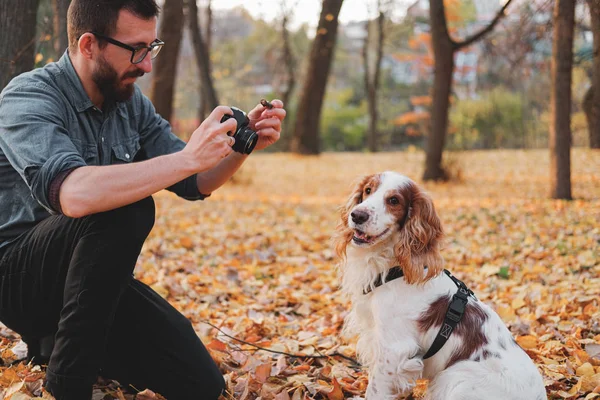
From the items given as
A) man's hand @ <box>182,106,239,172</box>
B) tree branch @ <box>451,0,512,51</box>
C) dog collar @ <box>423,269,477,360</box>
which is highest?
tree branch @ <box>451,0,512,51</box>

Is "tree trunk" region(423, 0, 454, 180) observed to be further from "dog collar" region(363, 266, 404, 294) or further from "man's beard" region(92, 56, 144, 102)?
"man's beard" region(92, 56, 144, 102)

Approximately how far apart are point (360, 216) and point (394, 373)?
0.78 metres

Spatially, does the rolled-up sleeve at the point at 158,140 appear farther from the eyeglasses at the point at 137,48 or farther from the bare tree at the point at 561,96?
the bare tree at the point at 561,96

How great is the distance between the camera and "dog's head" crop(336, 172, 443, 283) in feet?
9.60

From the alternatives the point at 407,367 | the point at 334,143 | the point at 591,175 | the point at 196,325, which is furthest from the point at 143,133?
the point at 334,143

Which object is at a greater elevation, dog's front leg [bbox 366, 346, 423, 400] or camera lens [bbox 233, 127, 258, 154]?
camera lens [bbox 233, 127, 258, 154]

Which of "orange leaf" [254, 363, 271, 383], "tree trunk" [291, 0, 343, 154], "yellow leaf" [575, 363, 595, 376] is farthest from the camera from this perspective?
"tree trunk" [291, 0, 343, 154]

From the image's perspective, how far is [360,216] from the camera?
2.97 metres

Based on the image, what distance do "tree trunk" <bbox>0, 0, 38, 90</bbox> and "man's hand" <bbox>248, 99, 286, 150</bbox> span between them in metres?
2.71

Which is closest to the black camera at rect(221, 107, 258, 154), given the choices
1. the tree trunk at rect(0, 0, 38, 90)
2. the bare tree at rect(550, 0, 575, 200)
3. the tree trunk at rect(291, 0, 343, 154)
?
the tree trunk at rect(0, 0, 38, 90)

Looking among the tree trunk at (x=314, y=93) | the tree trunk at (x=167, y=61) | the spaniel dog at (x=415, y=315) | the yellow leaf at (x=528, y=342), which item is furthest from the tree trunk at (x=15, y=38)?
the tree trunk at (x=314, y=93)

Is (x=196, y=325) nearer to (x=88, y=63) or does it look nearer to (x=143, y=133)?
(x=143, y=133)

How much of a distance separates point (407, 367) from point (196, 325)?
2068 mm

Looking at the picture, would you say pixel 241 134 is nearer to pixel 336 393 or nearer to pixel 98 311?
→ pixel 98 311
